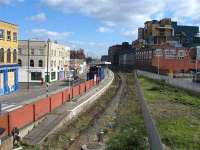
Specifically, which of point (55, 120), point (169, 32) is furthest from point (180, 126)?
point (169, 32)

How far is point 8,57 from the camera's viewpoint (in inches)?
2263

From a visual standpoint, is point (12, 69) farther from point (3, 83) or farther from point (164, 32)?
point (164, 32)

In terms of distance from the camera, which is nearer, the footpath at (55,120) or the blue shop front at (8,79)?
the footpath at (55,120)

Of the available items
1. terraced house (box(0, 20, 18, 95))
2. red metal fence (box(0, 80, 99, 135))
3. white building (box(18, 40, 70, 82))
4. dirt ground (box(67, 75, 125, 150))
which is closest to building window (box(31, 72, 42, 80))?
white building (box(18, 40, 70, 82))

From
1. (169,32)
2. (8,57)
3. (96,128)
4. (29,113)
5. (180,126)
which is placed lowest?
(96,128)

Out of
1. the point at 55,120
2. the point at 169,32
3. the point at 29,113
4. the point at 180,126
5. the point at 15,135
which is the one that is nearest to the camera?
the point at 15,135

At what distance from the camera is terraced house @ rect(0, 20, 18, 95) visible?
179 feet

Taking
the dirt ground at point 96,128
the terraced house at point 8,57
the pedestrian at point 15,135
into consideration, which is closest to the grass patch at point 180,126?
the dirt ground at point 96,128

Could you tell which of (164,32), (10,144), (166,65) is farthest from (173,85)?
(164,32)

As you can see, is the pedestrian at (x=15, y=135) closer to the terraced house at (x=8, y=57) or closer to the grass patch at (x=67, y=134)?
the grass patch at (x=67, y=134)

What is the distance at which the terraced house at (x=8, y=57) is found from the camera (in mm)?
54469

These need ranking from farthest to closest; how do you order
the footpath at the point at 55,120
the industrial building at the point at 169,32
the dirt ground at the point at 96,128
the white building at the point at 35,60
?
the industrial building at the point at 169,32 < the white building at the point at 35,60 < the dirt ground at the point at 96,128 < the footpath at the point at 55,120

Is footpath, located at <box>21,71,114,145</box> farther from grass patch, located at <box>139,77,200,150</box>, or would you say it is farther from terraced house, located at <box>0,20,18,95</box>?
terraced house, located at <box>0,20,18,95</box>

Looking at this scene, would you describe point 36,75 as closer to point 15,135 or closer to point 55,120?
point 55,120
